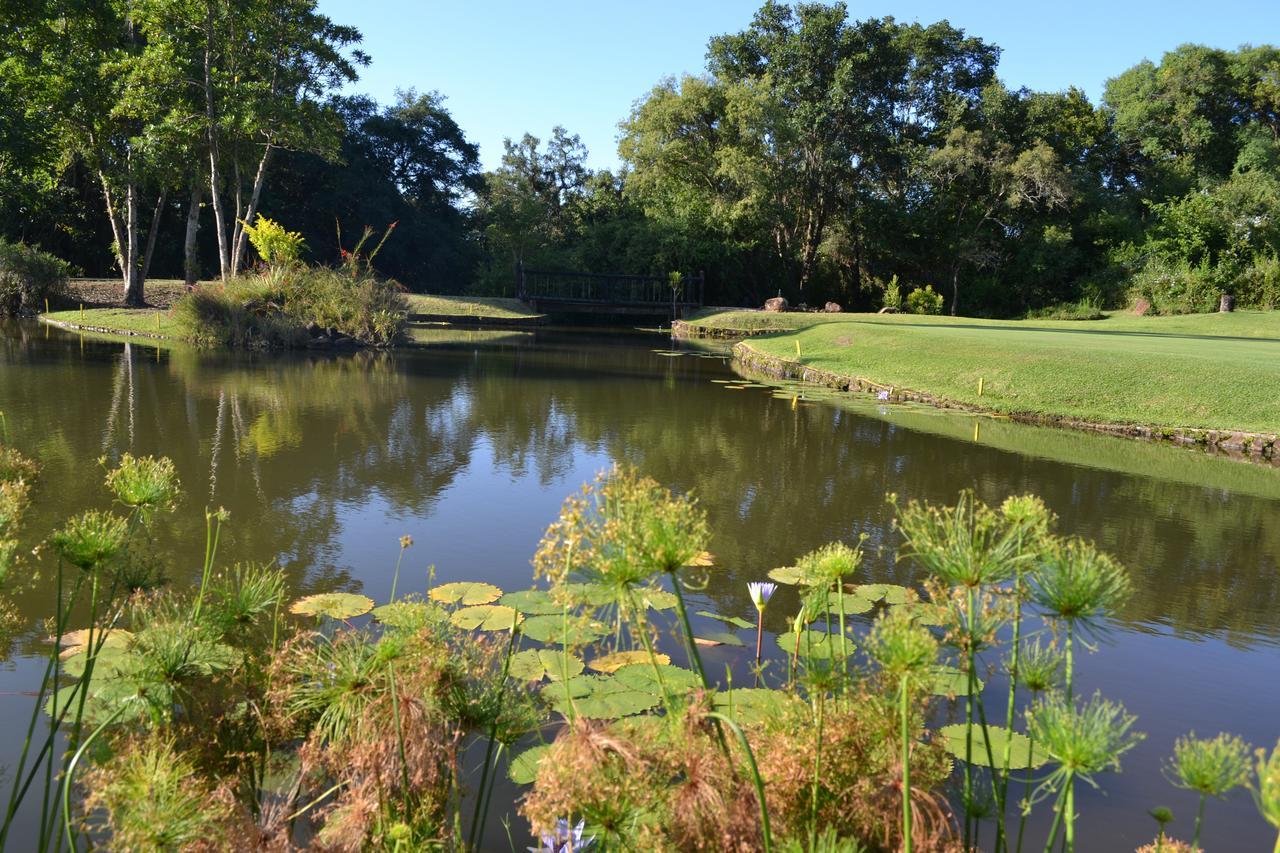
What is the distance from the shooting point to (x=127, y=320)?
79.0 feet

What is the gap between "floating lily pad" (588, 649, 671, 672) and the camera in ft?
13.8

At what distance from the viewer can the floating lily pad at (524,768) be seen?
3.32 meters

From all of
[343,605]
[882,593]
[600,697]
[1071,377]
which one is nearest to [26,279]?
[343,605]

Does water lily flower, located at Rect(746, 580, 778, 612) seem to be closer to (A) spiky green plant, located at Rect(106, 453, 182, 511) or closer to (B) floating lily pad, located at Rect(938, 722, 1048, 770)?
(B) floating lily pad, located at Rect(938, 722, 1048, 770)

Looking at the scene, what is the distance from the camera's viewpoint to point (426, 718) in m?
2.30

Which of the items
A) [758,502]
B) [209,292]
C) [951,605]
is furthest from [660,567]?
[209,292]

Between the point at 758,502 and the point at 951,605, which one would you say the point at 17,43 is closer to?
the point at 758,502

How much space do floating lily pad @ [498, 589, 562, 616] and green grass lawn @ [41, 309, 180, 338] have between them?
19.3 metres

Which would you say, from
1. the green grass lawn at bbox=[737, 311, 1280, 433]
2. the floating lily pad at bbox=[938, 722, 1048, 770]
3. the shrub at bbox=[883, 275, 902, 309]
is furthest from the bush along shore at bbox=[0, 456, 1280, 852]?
the shrub at bbox=[883, 275, 902, 309]

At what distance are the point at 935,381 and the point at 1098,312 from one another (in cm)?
2327

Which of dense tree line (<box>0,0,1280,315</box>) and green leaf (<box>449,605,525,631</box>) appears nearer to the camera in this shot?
green leaf (<box>449,605,525,631</box>)

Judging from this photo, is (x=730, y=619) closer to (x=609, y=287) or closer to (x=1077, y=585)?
(x=1077, y=585)

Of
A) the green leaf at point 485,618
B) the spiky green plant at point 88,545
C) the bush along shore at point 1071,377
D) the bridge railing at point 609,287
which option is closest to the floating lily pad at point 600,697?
the green leaf at point 485,618

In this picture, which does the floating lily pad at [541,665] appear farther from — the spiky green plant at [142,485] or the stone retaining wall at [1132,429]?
the stone retaining wall at [1132,429]
